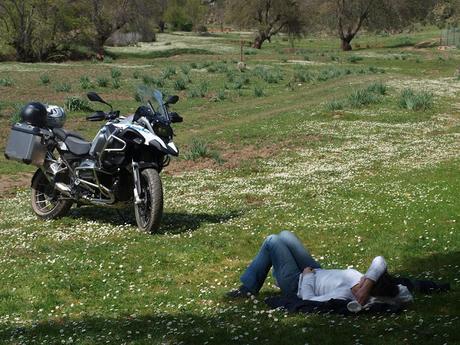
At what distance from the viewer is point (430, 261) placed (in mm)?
9008

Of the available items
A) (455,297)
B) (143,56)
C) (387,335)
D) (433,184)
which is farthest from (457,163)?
(143,56)

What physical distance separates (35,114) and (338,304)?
754 cm

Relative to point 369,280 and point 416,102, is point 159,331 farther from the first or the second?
point 416,102

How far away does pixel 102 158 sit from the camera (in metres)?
11.2

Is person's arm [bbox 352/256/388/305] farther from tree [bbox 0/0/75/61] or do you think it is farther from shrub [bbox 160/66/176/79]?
tree [bbox 0/0/75/61]

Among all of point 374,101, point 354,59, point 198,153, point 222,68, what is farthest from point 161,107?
point 354,59

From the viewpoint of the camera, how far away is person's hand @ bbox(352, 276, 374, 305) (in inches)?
261

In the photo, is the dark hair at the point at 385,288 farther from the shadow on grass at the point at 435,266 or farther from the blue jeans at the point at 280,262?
the shadow on grass at the point at 435,266

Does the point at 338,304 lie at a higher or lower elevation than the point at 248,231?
higher

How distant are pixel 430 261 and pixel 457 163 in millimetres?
8454

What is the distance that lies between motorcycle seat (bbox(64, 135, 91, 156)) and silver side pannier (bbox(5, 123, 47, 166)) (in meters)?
0.45

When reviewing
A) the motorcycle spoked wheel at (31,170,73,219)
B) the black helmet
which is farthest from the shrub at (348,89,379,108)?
the black helmet

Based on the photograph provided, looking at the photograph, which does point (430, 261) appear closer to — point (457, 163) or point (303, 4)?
point (457, 163)

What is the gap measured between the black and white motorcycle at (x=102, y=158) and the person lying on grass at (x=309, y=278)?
3.12 m
